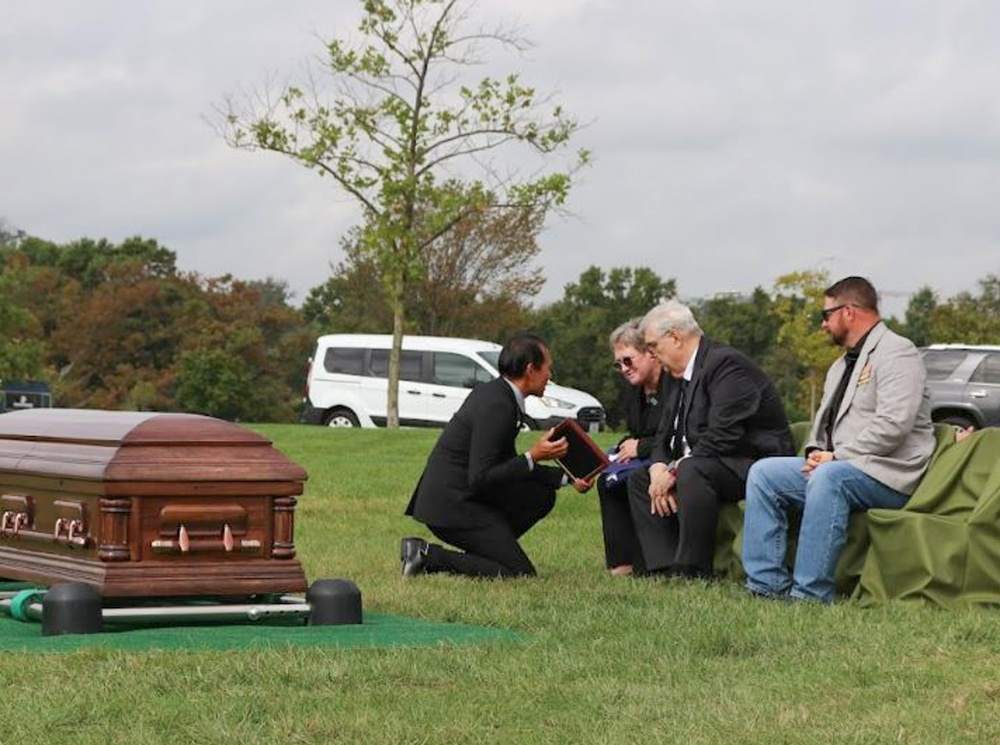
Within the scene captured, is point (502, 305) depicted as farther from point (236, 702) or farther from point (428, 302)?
point (236, 702)

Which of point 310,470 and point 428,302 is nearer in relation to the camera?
point 310,470

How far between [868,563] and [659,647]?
2.04 meters

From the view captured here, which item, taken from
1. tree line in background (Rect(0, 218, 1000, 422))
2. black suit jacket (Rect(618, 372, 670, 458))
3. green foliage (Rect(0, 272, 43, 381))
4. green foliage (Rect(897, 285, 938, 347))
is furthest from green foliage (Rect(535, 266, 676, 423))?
black suit jacket (Rect(618, 372, 670, 458))

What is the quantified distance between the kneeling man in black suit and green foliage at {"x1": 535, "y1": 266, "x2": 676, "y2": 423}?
5019 centimetres

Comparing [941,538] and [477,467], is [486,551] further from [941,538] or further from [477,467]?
[941,538]

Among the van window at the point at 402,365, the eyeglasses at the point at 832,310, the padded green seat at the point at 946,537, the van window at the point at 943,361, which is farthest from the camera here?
the van window at the point at 402,365

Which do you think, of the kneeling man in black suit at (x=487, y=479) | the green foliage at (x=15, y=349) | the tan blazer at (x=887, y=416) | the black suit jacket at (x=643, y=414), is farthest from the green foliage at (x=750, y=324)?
the tan blazer at (x=887, y=416)

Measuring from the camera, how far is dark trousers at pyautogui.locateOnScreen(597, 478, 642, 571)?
1045 cm

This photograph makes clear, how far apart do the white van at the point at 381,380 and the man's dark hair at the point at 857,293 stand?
2331 centimetres

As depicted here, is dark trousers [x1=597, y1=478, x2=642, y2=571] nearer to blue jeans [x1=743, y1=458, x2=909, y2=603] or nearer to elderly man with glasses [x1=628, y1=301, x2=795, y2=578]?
elderly man with glasses [x1=628, y1=301, x2=795, y2=578]

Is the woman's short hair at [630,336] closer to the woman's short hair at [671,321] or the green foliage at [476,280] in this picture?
the woman's short hair at [671,321]

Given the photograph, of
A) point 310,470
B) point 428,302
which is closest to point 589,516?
point 310,470

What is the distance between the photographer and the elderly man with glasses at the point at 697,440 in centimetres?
966

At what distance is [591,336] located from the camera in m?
65.8
